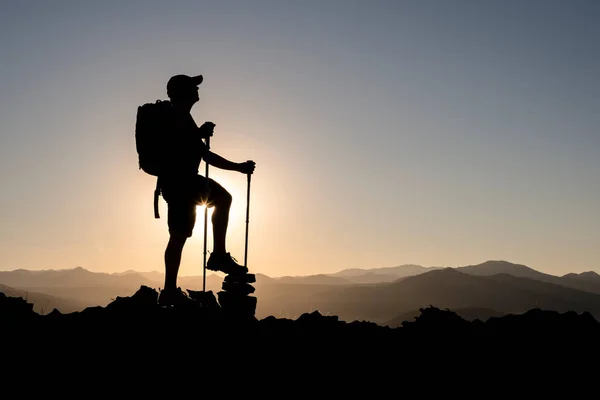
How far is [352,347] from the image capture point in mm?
7066

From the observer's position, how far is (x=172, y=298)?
8.27 metres

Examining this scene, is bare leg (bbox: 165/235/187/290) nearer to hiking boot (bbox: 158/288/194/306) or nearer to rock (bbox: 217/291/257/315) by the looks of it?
hiking boot (bbox: 158/288/194/306)

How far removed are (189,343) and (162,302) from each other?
1803mm

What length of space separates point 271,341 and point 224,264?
2.32 m

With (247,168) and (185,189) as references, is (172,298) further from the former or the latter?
(247,168)

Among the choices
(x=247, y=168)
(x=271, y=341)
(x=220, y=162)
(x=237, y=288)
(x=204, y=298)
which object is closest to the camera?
(x=271, y=341)

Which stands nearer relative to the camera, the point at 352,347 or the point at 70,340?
the point at 70,340

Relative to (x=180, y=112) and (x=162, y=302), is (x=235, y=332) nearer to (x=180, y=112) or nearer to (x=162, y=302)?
(x=162, y=302)

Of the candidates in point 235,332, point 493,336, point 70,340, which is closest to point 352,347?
point 235,332

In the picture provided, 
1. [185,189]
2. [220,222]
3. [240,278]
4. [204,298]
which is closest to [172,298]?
[204,298]

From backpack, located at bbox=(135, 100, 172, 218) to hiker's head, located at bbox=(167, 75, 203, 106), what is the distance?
444mm

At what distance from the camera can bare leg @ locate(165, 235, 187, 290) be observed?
846 cm

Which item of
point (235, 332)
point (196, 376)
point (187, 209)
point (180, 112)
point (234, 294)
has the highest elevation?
point (180, 112)

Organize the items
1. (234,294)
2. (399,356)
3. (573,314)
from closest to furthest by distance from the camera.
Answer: (399,356), (573,314), (234,294)
